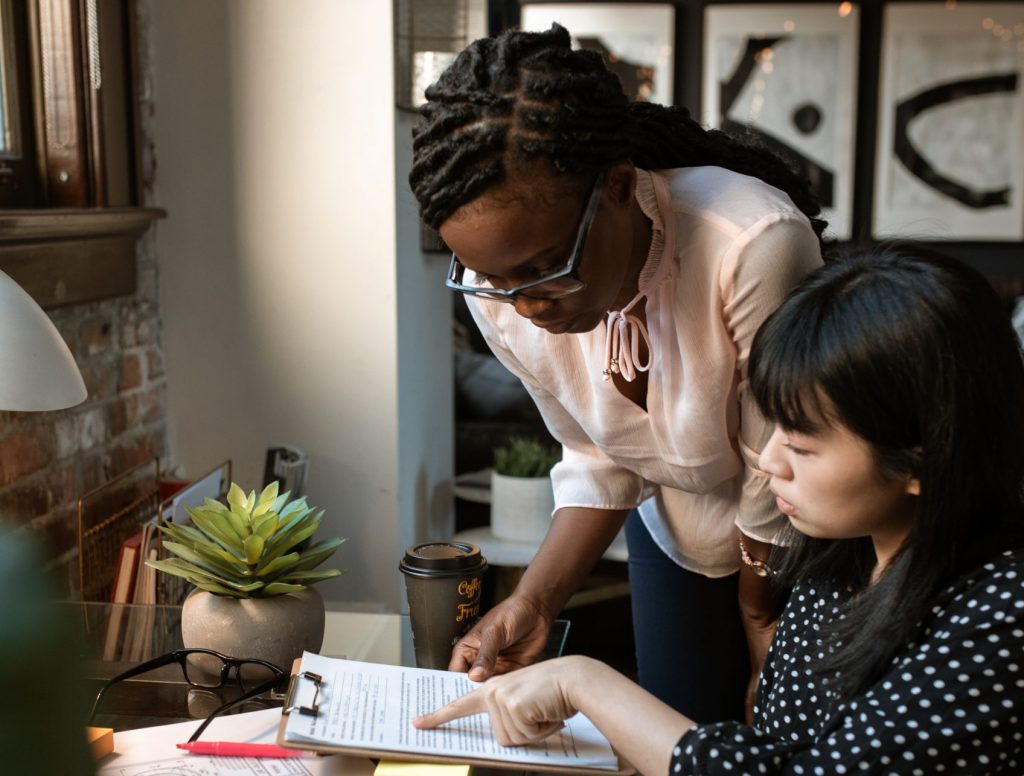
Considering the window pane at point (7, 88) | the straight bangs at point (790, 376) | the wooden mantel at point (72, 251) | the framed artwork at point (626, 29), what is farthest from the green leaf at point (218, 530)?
the framed artwork at point (626, 29)

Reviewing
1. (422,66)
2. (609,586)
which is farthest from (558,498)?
(609,586)

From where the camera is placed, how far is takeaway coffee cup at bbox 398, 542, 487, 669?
1114mm

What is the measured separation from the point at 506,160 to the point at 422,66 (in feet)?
3.98

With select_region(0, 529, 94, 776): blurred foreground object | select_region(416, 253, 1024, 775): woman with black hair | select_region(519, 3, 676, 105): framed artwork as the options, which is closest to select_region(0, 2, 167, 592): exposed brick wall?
select_region(416, 253, 1024, 775): woman with black hair

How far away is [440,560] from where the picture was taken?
3.66 ft

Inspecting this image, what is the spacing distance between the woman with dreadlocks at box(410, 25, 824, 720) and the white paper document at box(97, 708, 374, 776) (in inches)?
7.1

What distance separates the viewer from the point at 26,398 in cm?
99

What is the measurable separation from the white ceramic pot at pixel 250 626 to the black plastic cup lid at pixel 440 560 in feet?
0.41

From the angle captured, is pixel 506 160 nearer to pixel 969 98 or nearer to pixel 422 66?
pixel 422 66

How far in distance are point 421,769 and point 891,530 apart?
43 cm

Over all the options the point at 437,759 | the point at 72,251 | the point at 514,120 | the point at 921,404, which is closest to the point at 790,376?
the point at 921,404

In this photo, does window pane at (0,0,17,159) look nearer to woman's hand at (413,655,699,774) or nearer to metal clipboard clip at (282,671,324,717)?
metal clipboard clip at (282,671,324,717)

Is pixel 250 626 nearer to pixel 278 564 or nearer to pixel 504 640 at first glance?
pixel 278 564

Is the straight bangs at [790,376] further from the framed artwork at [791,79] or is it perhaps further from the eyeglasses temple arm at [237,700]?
the framed artwork at [791,79]
